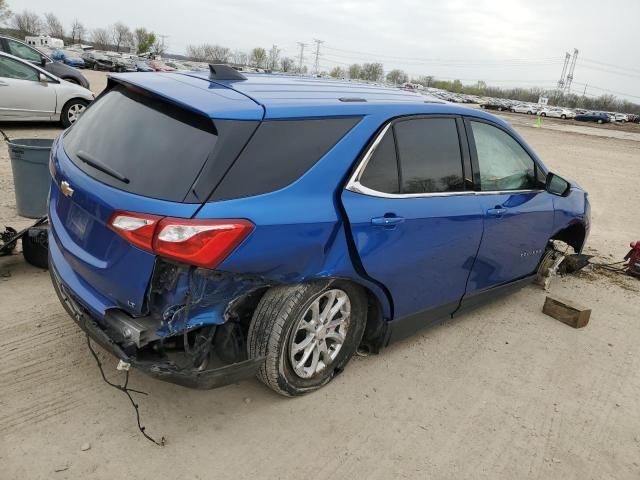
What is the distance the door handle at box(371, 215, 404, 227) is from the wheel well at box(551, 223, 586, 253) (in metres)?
2.60

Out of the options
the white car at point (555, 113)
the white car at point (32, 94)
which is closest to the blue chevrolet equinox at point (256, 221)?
the white car at point (32, 94)

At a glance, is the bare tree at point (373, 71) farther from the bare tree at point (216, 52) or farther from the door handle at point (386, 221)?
the door handle at point (386, 221)

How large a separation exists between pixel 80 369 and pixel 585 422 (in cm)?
305

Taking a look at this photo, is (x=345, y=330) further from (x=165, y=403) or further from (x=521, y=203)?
(x=521, y=203)

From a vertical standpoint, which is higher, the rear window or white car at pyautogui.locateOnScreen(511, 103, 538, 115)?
white car at pyautogui.locateOnScreen(511, 103, 538, 115)

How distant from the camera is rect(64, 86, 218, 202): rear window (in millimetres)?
2387

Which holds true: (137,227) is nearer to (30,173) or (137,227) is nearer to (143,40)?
(30,173)

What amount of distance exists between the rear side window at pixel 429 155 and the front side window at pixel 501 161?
0.92 feet

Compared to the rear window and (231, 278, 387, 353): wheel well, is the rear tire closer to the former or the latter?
the rear window

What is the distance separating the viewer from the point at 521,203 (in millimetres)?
4066

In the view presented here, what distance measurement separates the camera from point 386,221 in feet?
9.61

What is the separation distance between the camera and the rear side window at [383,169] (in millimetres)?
2912

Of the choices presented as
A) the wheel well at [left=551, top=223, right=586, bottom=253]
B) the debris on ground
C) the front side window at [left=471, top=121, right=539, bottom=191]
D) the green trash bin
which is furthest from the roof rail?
the wheel well at [left=551, top=223, right=586, bottom=253]

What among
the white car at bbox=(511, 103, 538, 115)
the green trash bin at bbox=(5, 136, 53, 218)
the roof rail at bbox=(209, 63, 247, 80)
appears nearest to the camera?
the roof rail at bbox=(209, 63, 247, 80)
